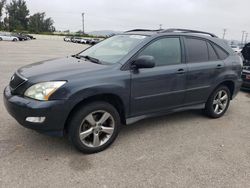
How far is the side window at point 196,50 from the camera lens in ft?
14.1

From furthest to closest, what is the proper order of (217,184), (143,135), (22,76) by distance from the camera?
1. (143,135)
2. (22,76)
3. (217,184)

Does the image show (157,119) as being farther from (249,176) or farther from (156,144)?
(249,176)

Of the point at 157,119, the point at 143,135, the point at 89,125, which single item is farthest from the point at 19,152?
the point at 157,119

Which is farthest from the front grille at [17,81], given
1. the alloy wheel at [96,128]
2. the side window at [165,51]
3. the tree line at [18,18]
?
the tree line at [18,18]

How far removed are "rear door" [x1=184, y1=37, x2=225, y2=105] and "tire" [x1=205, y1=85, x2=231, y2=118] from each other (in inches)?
7.9

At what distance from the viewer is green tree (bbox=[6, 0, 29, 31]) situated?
8600 centimetres

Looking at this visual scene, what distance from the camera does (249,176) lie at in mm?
3020

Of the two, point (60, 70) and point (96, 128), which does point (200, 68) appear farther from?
point (60, 70)

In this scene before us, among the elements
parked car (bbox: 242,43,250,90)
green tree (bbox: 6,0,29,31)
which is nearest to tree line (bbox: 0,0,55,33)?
green tree (bbox: 6,0,29,31)

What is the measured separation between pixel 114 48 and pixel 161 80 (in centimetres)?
93

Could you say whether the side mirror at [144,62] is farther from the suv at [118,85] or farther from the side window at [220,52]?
the side window at [220,52]

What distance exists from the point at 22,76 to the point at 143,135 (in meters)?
2.01

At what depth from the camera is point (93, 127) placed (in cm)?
335

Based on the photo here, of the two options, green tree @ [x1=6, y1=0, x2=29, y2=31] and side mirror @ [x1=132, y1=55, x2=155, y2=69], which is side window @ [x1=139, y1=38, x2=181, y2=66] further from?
green tree @ [x1=6, y1=0, x2=29, y2=31]
